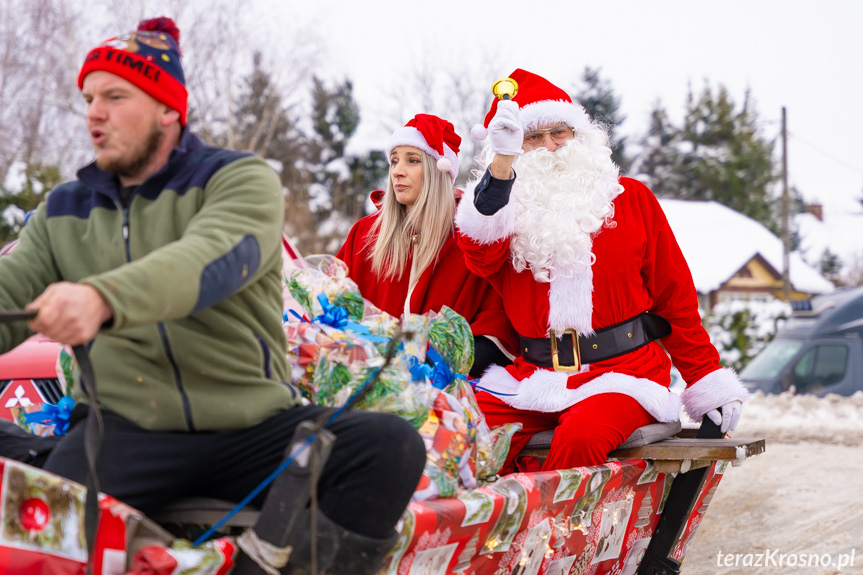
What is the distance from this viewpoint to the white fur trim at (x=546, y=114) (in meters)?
→ 3.82

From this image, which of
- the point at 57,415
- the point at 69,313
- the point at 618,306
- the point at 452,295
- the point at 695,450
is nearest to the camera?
the point at 69,313

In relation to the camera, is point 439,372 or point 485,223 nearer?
point 439,372

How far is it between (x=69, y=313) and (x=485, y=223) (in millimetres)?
2165

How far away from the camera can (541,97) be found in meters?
3.84

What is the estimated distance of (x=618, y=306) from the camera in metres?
3.54

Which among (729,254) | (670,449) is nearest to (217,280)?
(670,449)

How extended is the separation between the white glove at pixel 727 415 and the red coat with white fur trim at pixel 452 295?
91 cm

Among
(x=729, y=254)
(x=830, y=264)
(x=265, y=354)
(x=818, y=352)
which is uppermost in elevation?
(x=265, y=354)

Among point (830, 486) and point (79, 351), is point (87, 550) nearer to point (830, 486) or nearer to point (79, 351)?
point (79, 351)

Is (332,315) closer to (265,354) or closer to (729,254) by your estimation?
(265,354)

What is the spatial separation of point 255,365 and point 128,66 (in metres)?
0.75

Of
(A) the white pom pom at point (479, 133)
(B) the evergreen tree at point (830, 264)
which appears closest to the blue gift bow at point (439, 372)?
(A) the white pom pom at point (479, 133)

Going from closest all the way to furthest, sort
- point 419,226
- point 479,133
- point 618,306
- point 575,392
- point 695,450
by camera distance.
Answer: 1. point 695,450
2. point 479,133
3. point 575,392
4. point 618,306
5. point 419,226

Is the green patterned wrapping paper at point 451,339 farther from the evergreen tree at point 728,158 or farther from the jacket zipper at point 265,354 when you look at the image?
the evergreen tree at point 728,158
